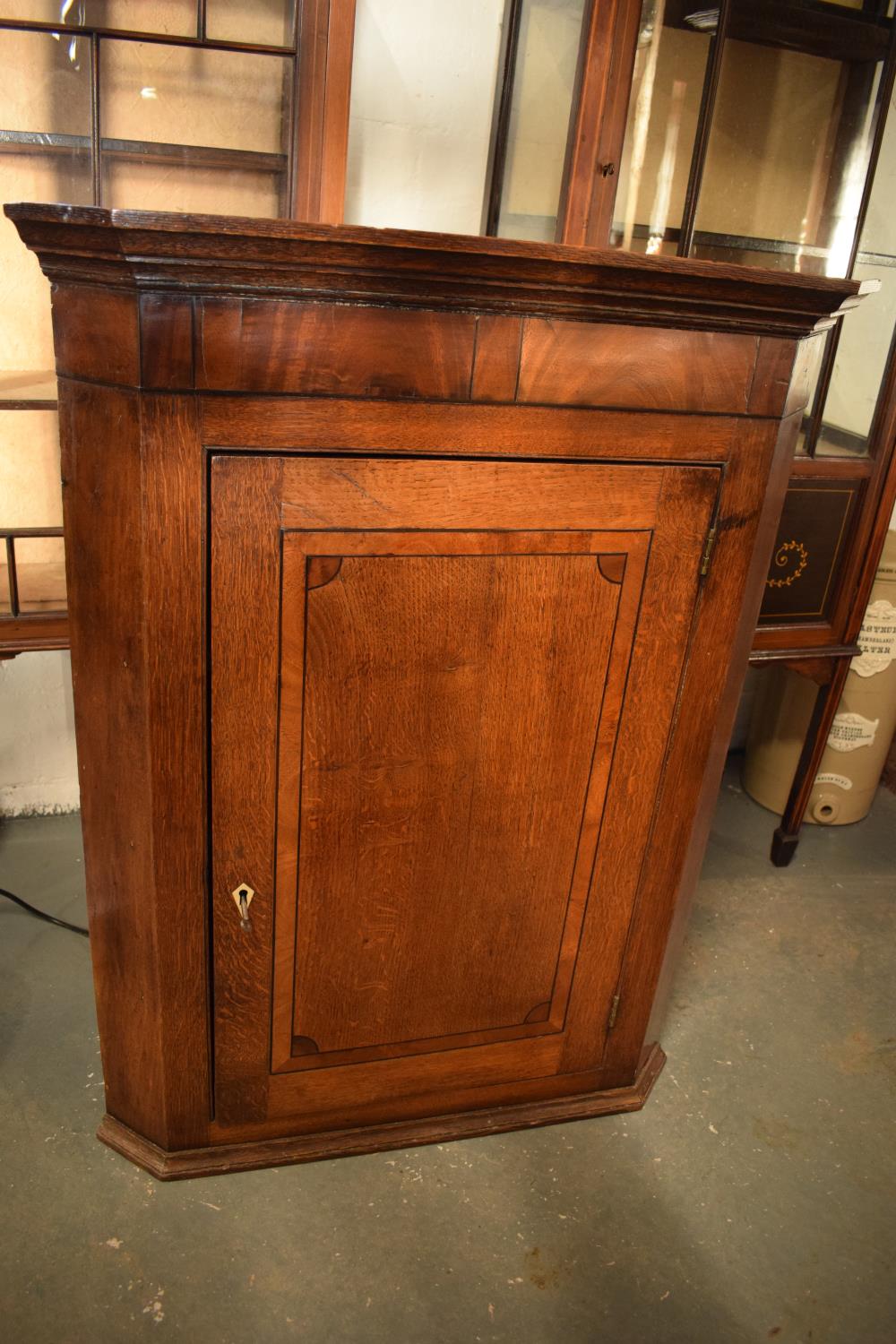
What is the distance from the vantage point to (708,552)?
128 centimetres

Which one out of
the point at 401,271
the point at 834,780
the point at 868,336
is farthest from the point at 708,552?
the point at 834,780

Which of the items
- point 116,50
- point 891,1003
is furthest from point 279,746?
point 891,1003

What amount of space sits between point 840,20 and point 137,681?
70.6 inches

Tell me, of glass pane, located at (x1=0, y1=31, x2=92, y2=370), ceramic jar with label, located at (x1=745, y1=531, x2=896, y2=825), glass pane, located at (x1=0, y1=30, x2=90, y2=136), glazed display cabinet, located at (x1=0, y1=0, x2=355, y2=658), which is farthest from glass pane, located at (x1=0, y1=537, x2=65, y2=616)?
ceramic jar with label, located at (x1=745, y1=531, x2=896, y2=825)

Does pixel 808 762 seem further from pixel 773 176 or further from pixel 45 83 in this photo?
pixel 45 83

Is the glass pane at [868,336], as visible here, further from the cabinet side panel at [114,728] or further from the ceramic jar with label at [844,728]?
the cabinet side panel at [114,728]

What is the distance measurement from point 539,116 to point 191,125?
646 mm

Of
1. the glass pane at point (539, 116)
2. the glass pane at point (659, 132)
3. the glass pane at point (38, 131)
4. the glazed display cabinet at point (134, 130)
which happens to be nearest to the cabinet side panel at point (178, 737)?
the glazed display cabinet at point (134, 130)

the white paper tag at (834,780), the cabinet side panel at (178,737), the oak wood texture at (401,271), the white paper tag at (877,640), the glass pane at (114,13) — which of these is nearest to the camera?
the oak wood texture at (401,271)

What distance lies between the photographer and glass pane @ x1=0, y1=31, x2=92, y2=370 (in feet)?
5.52

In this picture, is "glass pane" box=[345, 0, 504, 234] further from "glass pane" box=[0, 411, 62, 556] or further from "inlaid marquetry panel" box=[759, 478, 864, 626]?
"inlaid marquetry panel" box=[759, 478, 864, 626]

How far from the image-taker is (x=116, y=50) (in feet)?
5.60

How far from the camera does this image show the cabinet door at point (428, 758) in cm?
116

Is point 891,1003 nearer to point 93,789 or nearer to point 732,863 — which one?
point 732,863
